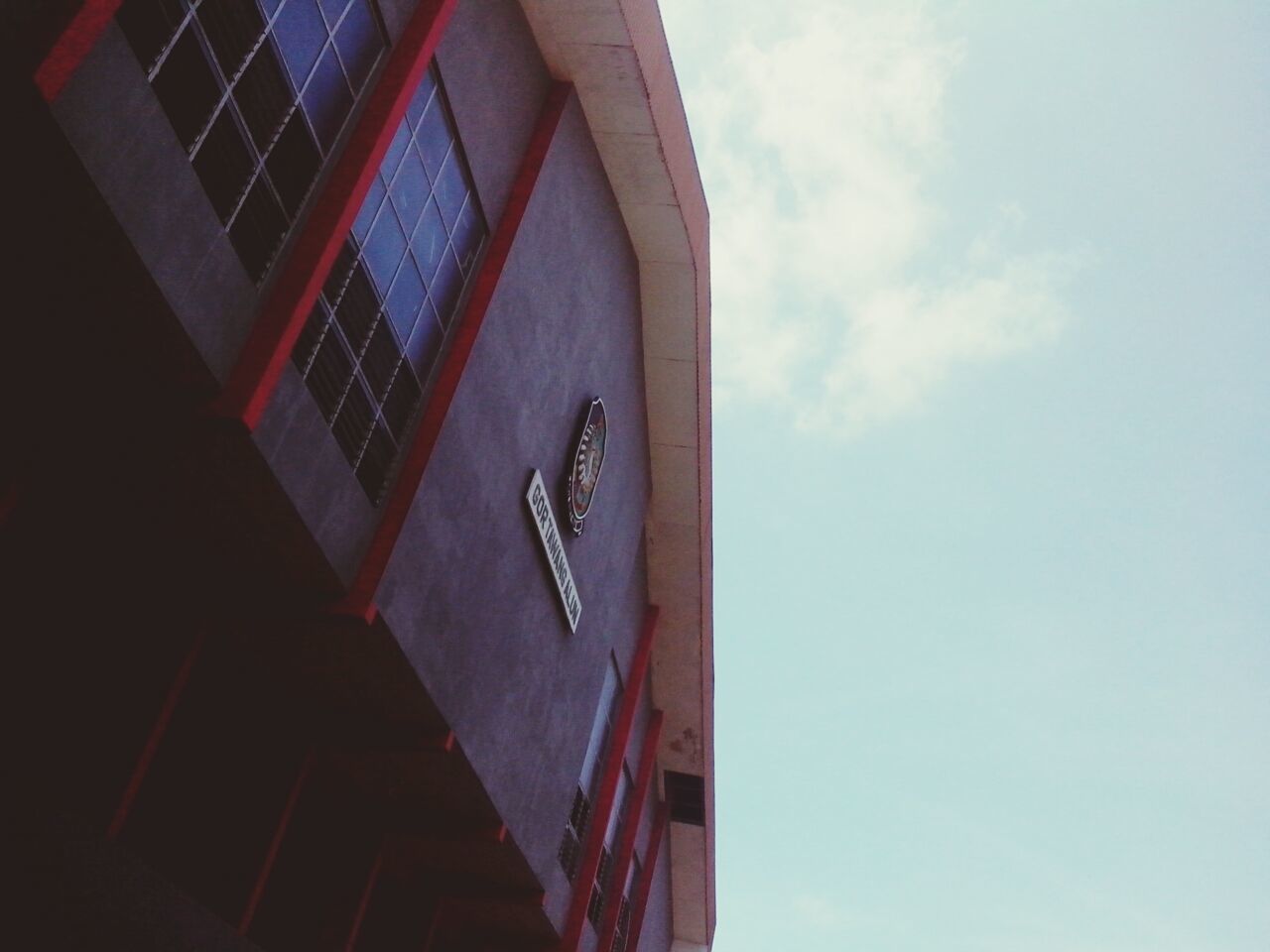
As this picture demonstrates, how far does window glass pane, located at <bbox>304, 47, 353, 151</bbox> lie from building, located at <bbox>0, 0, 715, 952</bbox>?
0.05m

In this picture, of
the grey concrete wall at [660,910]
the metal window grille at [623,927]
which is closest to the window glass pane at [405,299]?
the metal window grille at [623,927]

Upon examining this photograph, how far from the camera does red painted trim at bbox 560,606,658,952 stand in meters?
16.3

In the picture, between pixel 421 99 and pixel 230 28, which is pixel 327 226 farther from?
pixel 421 99

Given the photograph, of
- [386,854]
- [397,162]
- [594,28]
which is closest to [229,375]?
[397,162]

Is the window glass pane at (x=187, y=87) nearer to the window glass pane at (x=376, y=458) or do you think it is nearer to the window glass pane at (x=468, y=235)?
the window glass pane at (x=376, y=458)

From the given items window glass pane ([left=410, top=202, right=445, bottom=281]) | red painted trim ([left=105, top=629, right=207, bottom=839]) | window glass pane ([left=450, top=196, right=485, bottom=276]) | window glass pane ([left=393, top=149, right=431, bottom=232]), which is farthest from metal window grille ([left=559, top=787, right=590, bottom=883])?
window glass pane ([left=393, top=149, right=431, bottom=232])

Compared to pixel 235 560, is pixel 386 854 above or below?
below

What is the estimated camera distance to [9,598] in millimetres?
8531

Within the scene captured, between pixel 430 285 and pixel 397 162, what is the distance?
143 cm

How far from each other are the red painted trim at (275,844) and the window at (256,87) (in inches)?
247

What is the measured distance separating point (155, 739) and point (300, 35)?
262 inches

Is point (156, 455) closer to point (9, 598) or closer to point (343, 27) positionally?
point (9, 598)

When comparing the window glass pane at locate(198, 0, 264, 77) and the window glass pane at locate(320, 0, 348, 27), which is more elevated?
the window glass pane at locate(320, 0, 348, 27)

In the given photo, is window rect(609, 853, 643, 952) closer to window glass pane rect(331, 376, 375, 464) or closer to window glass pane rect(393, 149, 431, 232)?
window glass pane rect(331, 376, 375, 464)
